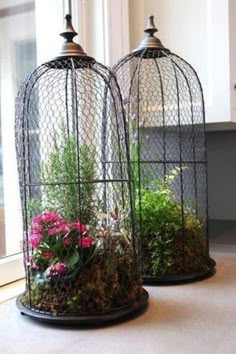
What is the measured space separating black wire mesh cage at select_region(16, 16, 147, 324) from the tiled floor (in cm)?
3

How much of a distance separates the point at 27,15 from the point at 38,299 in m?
0.82

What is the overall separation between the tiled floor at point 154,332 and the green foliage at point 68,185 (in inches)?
8.5

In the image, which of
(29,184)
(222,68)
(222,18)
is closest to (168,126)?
(222,68)

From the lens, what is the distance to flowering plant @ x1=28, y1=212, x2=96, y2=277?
0.82 metres

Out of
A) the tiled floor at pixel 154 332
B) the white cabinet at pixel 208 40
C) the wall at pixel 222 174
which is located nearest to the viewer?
the tiled floor at pixel 154 332

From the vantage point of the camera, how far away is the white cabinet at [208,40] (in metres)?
1.31

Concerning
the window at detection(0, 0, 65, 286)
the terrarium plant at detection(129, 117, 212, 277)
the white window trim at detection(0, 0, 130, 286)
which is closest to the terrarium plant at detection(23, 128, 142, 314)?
the terrarium plant at detection(129, 117, 212, 277)

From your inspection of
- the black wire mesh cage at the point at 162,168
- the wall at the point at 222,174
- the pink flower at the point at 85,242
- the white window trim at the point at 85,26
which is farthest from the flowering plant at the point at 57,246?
the wall at the point at 222,174

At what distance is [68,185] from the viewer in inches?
35.3

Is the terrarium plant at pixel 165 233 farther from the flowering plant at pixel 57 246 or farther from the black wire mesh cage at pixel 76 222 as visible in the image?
the flowering plant at pixel 57 246

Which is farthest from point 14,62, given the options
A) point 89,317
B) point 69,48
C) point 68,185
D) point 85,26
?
point 89,317

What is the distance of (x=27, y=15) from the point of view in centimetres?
128

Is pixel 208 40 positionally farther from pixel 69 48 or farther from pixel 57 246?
pixel 57 246

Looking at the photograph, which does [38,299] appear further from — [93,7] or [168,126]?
[93,7]
